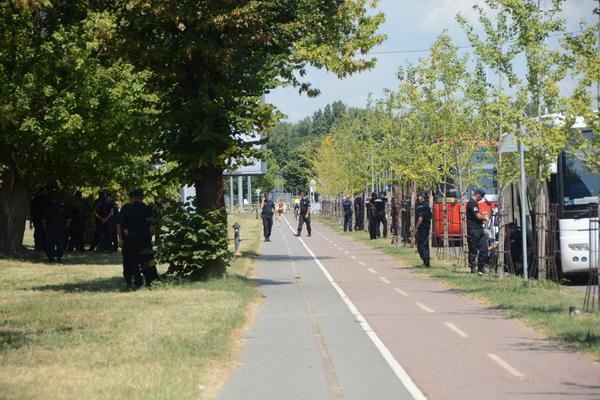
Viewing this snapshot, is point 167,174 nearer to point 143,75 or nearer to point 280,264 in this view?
point 143,75

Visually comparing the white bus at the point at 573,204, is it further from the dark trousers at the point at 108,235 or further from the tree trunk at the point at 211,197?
the dark trousers at the point at 108,235

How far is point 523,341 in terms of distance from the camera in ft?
44.8

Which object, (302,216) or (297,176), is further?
(297,176)

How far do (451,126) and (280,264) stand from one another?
6.44 m

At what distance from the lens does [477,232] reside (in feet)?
81.6

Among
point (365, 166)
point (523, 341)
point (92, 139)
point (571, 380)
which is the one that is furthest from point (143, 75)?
point (365, 166)

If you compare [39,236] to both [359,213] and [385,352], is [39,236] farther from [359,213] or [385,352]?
[359,213]

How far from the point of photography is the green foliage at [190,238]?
21.8 m

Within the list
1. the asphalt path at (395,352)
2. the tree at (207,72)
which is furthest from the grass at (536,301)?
the tree at (207,72)

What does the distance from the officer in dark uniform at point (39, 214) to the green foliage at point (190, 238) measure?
10635mm

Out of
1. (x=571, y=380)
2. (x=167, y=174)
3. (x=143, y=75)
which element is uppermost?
(x=143, y=75)

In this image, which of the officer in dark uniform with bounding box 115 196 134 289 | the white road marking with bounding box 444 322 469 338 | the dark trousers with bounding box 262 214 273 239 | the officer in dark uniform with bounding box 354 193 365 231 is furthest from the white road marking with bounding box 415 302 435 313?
the officer in dark uniform with bounding box 354 193 365 231

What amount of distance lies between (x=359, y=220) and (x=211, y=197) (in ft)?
127

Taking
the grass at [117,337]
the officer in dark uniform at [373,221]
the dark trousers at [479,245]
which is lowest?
the grass at [117,337]
